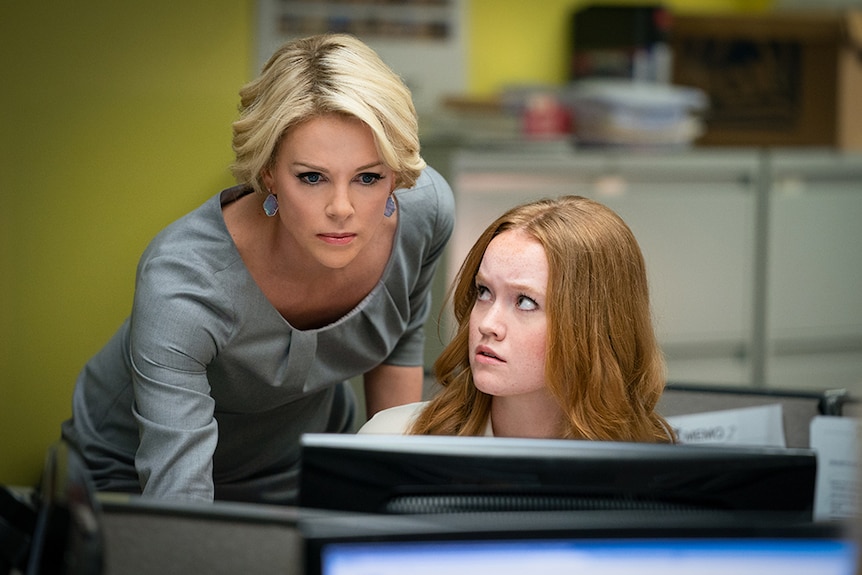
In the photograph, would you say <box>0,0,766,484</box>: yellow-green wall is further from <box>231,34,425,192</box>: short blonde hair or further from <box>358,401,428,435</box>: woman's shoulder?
<box>358,401,428,435</box>: woman's shoulder

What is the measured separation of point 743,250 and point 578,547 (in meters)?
2.52

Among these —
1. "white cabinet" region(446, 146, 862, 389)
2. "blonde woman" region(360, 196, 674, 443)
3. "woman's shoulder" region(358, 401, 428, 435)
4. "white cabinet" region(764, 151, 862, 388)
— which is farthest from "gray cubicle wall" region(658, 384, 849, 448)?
"white cabinet" region(764, 151, 862, 388)

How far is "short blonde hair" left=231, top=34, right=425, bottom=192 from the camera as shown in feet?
3.67

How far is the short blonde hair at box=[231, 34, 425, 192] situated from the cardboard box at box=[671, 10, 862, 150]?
2122 mm

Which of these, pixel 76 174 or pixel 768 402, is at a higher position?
pixel 76 174

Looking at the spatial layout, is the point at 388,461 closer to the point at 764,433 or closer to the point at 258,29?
the point at 764,433

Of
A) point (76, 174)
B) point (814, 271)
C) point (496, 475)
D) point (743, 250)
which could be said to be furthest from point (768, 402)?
point (814, 271)

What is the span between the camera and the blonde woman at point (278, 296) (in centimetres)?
113

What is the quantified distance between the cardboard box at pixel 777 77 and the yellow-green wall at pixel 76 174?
1.88 m

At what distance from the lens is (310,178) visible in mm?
1154

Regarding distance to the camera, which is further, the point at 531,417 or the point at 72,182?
the point at 72,182

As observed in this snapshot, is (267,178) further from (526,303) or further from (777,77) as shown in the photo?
(777,77)

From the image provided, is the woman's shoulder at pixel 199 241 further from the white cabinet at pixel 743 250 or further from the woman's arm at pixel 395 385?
A: the white cabinet at pixel 743 250

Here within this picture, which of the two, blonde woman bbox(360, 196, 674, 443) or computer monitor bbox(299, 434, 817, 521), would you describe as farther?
blonde woman bbox(360, 196, 674, 443)
